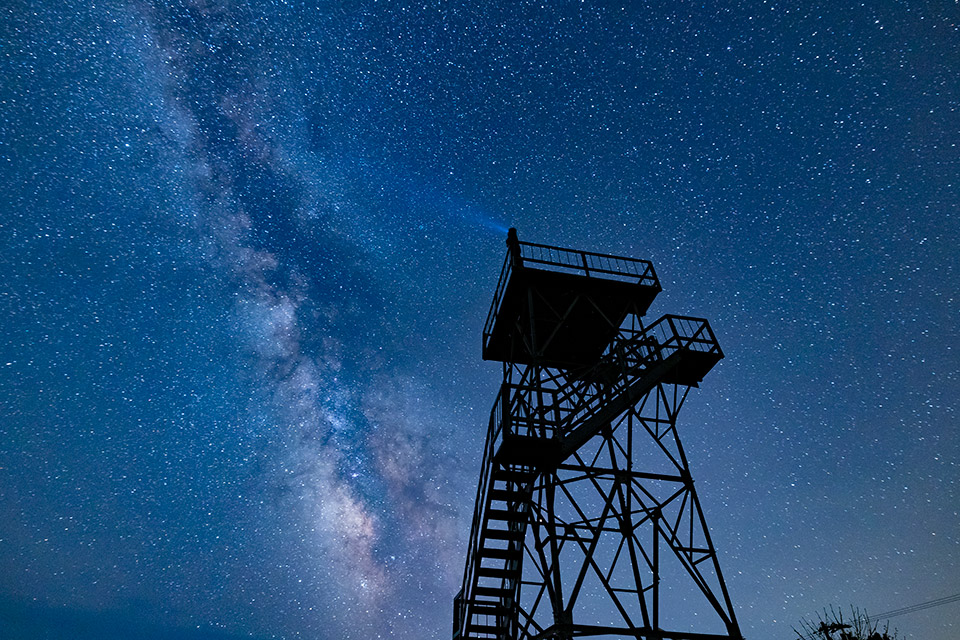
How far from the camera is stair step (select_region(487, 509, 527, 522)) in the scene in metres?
13.0

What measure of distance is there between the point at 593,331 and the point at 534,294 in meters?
2.53

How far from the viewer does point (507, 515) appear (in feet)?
43.1

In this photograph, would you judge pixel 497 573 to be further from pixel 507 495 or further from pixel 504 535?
pixel 507 495

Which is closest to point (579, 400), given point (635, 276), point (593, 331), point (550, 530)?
point (593, 331)

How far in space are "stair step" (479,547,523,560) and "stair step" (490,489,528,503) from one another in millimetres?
1077

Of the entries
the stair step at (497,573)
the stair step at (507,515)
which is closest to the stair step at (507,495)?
the stair step at (507,515)

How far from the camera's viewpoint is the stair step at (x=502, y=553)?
1273 cm

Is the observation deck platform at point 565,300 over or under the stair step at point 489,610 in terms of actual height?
over

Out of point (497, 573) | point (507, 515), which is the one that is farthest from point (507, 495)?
point (497, 573)

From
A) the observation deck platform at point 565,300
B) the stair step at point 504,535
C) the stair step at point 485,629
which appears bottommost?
the stair step at point 485,629

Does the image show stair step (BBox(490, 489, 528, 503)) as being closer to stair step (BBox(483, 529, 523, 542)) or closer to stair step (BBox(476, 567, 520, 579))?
stair step (BBox(483, 529, 523, 542))

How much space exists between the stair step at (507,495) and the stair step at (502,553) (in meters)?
1.08

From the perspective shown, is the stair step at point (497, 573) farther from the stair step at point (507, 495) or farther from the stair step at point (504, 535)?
the stair step at point (507, 495)

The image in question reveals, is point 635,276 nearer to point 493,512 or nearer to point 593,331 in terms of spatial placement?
point 593,331
